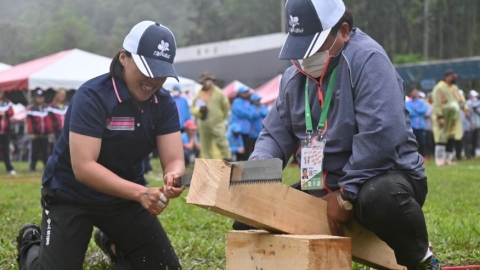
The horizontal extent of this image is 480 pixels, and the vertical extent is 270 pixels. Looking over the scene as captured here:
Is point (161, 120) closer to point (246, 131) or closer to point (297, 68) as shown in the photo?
point (297, 68)

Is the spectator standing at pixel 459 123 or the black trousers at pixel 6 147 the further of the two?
the black trousers at pixel 6 147

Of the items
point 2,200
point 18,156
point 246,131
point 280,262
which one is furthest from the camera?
point 18,156

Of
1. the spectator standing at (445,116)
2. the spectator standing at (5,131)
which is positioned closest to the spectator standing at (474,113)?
the spectator standing at (445,116)

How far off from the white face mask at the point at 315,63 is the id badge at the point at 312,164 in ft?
1.10

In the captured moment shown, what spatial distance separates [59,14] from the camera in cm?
2514

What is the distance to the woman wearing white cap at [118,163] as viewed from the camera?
13.1 ft

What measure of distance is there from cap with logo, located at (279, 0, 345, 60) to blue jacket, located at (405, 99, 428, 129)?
57.8 ft

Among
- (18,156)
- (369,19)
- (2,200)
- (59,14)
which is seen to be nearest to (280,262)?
(2,200)

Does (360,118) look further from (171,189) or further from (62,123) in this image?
(62,123)

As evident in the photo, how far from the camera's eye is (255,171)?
309 centimetres

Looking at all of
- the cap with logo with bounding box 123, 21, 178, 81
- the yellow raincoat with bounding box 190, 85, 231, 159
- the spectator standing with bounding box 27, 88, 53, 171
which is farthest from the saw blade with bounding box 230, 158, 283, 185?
the spectator standing with bounding box 27, 88, 53, 171

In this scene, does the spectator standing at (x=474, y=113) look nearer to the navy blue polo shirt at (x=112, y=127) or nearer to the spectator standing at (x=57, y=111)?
the spectator standing at (x=57, y=111)

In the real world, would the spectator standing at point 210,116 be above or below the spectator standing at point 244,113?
above

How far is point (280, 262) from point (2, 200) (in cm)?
721
